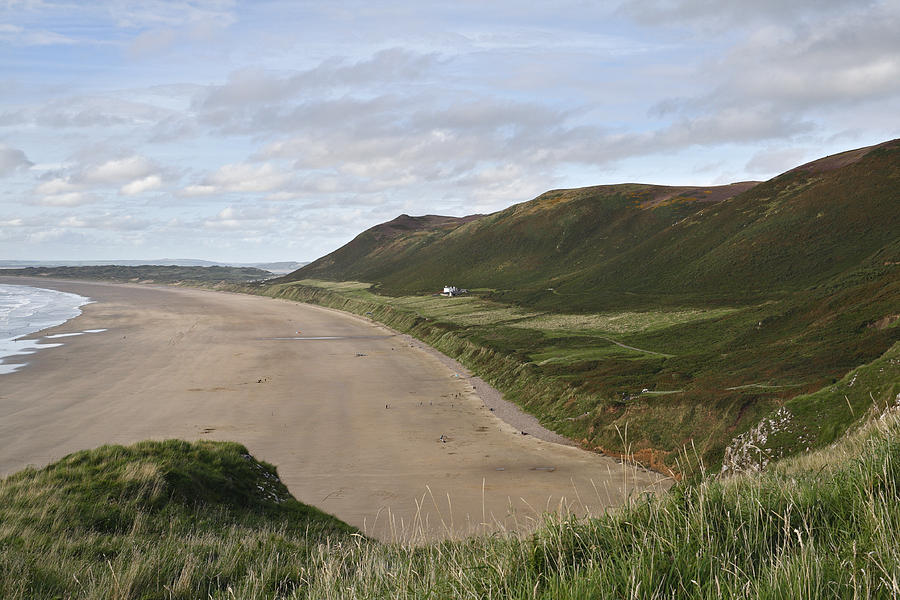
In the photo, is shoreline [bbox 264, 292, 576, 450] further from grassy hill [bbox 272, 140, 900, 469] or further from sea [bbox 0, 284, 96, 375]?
sea [bbox 0, 284, 96, 375]

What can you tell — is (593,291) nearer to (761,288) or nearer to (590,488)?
(761,288)

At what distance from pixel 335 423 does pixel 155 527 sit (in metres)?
26.7

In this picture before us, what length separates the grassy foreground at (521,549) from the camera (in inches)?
198

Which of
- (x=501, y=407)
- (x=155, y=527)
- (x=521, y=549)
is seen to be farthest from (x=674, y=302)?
(x=521, y=549)

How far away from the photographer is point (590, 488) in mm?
26906

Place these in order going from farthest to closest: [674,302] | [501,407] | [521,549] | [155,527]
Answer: [674,302] < [501,407] < [155,527] < [521,549]

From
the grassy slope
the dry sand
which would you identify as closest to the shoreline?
the dry sand

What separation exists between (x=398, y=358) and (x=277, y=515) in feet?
156

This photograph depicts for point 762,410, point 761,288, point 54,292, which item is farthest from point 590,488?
point 54,292

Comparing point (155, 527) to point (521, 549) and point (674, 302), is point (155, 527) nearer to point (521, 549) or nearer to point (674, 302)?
point (521, 549)

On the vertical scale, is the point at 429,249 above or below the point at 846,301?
above

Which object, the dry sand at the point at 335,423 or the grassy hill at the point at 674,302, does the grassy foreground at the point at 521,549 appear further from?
the grassy hill at the point at 674,302

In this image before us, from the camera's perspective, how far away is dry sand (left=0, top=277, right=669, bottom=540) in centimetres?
2572

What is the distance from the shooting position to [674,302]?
243 feet
